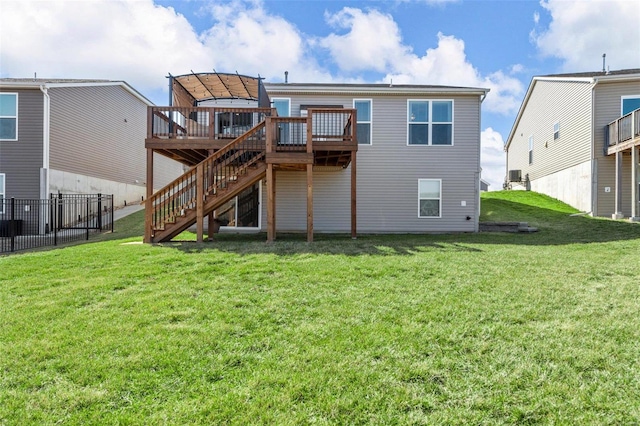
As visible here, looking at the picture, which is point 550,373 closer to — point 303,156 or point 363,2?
point 303,156

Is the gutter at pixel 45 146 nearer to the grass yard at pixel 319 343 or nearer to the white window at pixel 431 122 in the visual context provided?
the grass yard at pixel 319 343

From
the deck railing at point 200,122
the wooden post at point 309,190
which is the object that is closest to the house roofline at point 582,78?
the wooden post at point 309,190

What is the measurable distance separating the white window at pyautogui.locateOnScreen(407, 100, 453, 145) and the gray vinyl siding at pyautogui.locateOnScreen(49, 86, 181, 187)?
1368 cm

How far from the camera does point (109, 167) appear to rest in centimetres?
1700

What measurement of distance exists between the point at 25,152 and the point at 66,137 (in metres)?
1.61

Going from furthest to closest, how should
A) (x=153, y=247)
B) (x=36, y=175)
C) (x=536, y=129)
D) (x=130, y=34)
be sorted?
(x=536, y=129) → (x=36, y=175) → (x=130, y=34) → (x=153, y=247)

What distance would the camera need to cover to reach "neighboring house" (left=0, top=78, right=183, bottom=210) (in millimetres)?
12672

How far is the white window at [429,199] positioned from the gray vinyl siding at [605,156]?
279 inches

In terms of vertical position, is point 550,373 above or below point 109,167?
below

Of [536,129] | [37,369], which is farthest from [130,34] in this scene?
[536,129]

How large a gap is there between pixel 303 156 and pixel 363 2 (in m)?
7.95

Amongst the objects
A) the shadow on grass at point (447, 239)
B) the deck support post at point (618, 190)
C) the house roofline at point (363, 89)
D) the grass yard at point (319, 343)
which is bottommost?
the grass yard at point (319, 343)

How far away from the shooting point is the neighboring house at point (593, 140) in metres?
13.0

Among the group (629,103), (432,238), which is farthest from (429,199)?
(629,103)
